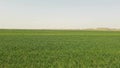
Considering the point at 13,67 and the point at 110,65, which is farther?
the point at 110,65

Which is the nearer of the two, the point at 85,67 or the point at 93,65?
the point at 85,67

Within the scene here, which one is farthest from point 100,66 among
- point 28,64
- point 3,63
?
point 3,63

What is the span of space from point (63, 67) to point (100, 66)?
2.52 m

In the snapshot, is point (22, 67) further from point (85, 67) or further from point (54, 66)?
point (85, 67)

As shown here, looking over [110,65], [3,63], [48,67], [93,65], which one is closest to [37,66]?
[48,67]

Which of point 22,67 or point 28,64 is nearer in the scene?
point 22,67

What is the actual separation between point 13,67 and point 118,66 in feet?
21.1

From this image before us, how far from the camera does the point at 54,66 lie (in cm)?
1291

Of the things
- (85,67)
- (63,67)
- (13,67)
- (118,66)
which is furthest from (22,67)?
(118,66)

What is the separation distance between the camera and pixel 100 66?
13.4 meters

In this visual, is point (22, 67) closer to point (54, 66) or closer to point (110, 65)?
point (54, 66)

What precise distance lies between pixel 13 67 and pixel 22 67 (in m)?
0.55

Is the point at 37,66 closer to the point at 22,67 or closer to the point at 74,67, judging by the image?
the point at 22,67

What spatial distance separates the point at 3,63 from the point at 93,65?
5887 millimetres
